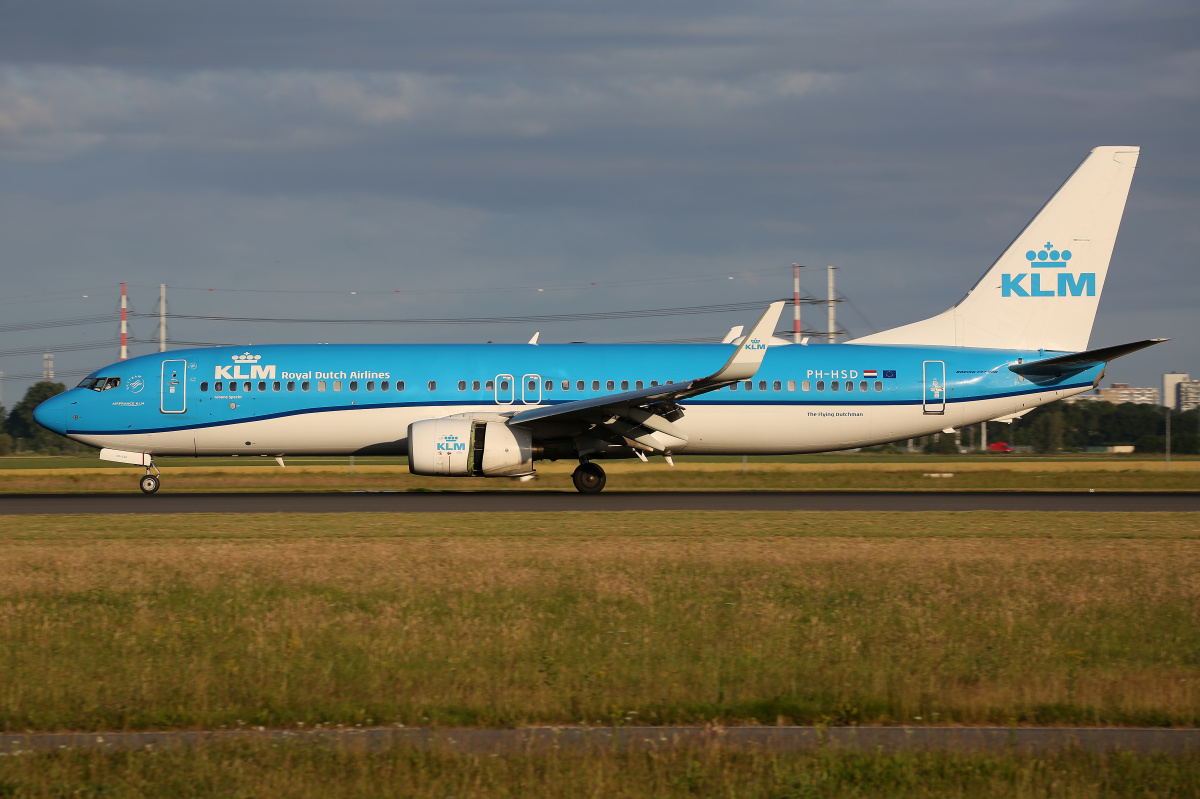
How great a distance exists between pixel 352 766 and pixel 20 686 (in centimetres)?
357

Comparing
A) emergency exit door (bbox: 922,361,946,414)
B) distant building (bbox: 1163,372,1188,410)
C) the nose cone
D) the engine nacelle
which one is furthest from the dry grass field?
distant building (bbox: 1163,372,1188,410)

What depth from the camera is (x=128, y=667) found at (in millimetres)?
8938

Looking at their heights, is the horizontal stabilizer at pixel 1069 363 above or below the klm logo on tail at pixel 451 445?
above

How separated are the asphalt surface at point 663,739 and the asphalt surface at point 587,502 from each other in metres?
15.4

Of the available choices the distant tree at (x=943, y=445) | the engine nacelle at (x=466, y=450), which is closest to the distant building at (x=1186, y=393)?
the distant tree at (x=943, y=445)

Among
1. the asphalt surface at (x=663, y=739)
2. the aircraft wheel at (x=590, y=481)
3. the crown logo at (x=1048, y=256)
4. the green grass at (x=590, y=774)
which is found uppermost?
the crown logo at (x=1048, y=256)

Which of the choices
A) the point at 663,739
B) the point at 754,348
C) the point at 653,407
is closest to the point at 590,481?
the point at 653,407

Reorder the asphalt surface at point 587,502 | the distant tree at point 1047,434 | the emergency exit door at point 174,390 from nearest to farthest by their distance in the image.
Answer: the asphalt surface at point 587,502 → the emergency exit door at point 174,390 → the distant tree at point 1047,434

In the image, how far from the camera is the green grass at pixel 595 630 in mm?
8008

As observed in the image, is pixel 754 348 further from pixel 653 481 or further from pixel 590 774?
pixel 590 774

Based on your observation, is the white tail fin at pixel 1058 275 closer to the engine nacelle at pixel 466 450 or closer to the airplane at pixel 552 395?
the airplane at pixel 552 395

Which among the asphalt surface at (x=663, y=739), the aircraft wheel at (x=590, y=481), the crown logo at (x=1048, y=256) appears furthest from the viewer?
the crown logo at (x=1048, y=256)

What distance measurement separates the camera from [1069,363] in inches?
1115

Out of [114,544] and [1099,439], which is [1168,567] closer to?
[114,544]
